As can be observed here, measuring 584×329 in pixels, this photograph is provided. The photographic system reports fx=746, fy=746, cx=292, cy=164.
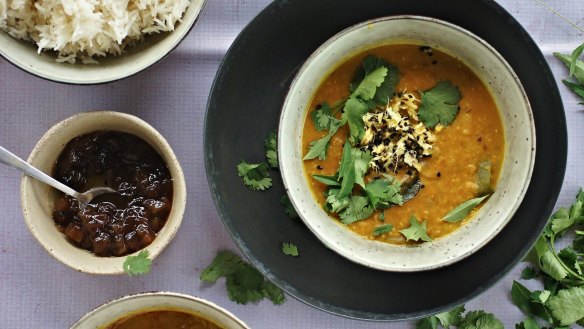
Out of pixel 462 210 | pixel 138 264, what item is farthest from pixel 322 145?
pixel 138 264

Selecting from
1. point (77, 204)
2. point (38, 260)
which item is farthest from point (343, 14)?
point (38, 260)

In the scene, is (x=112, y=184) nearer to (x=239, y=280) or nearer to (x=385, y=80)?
(x=239, y=280)

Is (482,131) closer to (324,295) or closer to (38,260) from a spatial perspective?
(324,295)

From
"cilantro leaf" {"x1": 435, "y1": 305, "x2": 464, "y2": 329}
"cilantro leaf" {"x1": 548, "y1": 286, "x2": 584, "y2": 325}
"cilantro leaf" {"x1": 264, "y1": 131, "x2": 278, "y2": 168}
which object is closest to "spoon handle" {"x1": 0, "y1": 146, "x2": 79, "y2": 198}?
"cilantro leaf" {"x1": 264, "y1": 131, "x2": 278, "y2": 168}

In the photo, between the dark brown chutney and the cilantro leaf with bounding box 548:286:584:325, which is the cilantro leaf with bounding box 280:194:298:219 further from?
the cilantro leaf with bounding box 548:286:584:325

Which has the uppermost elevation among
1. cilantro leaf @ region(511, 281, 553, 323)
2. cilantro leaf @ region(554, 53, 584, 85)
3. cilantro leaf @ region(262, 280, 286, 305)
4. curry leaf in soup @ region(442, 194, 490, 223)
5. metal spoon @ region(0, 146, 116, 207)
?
cilantro leaf @ region(554, 53, 584, 85)

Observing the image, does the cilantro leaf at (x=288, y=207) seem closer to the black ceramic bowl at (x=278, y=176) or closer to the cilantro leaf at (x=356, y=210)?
the black ceramic bowl at (x=278, y=176)
